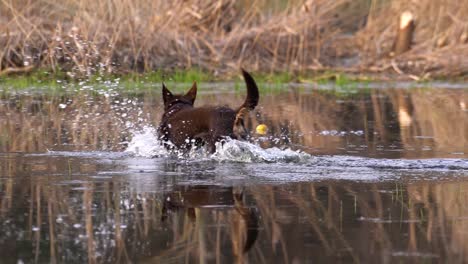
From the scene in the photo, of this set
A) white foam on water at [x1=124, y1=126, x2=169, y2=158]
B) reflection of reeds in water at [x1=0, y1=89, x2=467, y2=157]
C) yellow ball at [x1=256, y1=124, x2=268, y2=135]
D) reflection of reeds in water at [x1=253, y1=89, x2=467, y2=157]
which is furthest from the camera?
yellow ball at [x1=256, y1=124, x2=268, y2=135]

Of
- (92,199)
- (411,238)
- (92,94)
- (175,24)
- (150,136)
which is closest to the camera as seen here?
(411,238)

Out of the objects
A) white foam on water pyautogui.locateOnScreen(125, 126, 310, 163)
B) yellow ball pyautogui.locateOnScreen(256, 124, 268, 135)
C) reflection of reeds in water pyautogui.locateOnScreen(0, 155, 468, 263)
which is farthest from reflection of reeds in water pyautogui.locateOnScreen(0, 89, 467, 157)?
reflection of reeds in water pyautogui.locateOnScreen(0, 155, 468, 263)

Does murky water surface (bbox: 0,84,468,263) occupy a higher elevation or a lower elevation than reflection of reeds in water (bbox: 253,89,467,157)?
lower

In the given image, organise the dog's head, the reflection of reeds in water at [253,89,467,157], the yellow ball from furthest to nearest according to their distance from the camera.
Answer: the yellow ball, the reflection of reeds in water at [253,89,467,157], the dog's head

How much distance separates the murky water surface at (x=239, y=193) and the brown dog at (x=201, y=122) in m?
0.14

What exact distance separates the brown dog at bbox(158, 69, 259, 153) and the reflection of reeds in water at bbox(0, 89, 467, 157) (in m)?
0.69

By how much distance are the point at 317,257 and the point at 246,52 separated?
15542mm

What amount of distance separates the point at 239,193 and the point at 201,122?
2363 millimetres

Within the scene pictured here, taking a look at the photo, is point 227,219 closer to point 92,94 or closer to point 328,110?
point 328,110

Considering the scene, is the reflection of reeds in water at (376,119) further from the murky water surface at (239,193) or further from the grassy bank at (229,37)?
the grassy bank at (229,37)

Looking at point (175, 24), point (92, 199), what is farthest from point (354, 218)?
point (175, 24)

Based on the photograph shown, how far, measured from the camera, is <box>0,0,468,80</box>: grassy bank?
18109mm

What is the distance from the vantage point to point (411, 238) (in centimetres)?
597

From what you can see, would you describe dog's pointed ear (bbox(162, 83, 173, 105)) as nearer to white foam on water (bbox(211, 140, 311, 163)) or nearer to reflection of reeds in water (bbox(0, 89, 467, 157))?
reflection of reeds in water (bbox(0, 89, 467, 157))
